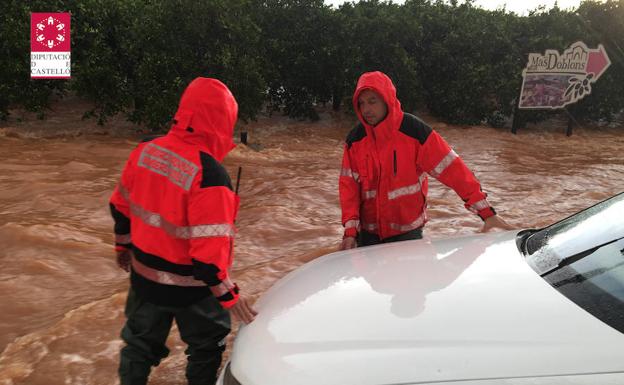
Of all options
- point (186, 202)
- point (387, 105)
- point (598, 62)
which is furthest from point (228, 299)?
point (598, 62)

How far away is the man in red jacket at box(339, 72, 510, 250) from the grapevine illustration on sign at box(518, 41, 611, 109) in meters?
10.5

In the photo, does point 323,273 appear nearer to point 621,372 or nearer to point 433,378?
point 433,378

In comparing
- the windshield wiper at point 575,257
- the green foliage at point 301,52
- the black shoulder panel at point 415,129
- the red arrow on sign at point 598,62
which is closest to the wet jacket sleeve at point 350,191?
the black shoulder panel at point 415,129

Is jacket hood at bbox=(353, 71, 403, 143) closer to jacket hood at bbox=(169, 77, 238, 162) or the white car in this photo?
the white car

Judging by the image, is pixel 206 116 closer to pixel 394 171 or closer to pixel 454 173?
pixel 394 171

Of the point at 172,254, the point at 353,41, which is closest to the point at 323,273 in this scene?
the point at 172,254

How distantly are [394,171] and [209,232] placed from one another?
135 cm

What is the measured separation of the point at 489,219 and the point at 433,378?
174cm

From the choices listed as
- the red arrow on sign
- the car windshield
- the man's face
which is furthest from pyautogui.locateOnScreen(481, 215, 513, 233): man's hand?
the red arrow on sign

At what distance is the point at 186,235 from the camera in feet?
7.24

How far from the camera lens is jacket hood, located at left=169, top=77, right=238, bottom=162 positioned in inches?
86.1

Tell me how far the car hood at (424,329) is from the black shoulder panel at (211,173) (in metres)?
0.56

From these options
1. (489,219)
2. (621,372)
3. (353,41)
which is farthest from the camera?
(353,41)

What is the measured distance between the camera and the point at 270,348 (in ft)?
5.71
